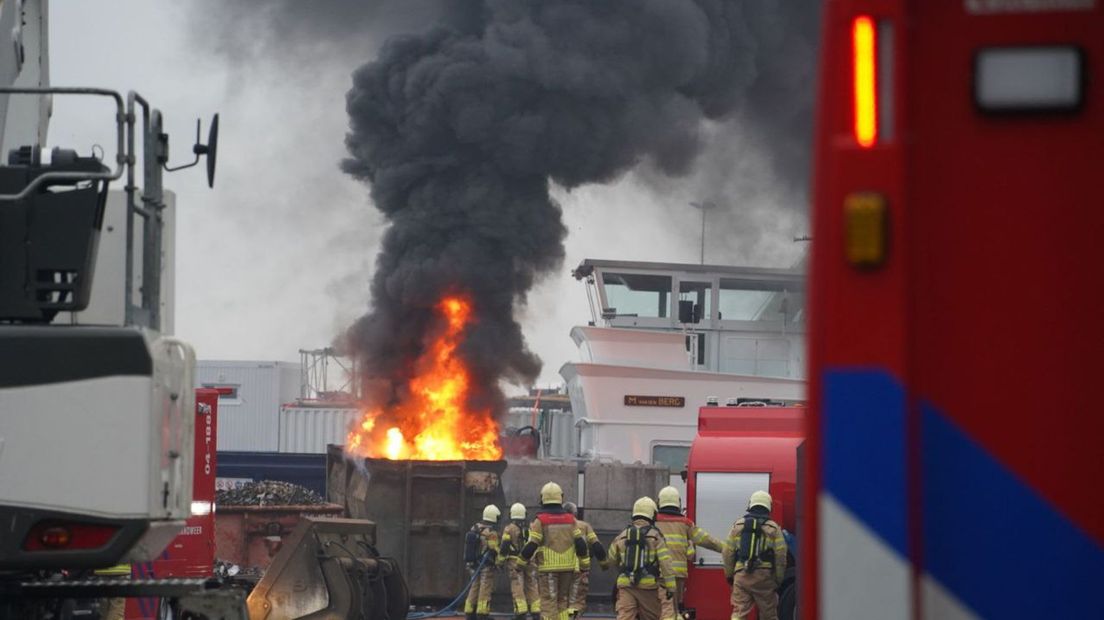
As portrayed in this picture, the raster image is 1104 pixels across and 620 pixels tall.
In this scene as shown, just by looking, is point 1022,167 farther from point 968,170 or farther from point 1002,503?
point 1002,503

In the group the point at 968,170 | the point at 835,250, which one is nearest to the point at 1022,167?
the point at 968,170

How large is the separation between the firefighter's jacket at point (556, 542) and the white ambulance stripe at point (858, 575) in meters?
13.8

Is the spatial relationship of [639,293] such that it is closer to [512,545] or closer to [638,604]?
[512,545]

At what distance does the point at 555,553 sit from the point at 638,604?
2245 mm

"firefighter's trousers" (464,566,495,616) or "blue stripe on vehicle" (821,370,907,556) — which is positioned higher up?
"blue stripe on vehicle" (821,370,907,556)

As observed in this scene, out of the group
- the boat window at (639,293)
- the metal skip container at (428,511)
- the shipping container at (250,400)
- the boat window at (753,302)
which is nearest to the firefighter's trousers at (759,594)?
the metal skip container at (428,511)

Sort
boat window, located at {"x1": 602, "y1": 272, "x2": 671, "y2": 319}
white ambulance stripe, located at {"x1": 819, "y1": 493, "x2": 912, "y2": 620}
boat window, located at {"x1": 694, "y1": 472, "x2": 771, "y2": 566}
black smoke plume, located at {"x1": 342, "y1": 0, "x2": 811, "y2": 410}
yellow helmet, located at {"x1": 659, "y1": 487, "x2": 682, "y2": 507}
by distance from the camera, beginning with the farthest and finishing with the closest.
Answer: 1. boat window, located at {"x1": 602, "y1": 272, "x2": 671, "y2": 319}
2. black smoke plume, located at {"x1": 342, "y1": 0, "x2": 811, "y2": 410}
3. boat window, located at {"x1": 694, "y1": 472, "x2": 771, "y2": 566}
4. yellow helmet, located at {"x1": 659, "y1": 487, "x2": 682, "y2": 507}
5. white ambulance stripe, located at {"x1": 819, "y1": 493, "x2": 912, "y2": 620}

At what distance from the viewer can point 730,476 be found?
60.6ft

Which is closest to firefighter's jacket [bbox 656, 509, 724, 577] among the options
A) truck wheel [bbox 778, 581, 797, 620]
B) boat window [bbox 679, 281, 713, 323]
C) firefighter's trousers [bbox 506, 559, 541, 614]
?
truck wheel [bbox 778, 581, 797, 620]

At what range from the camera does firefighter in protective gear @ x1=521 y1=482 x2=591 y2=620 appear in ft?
53.7

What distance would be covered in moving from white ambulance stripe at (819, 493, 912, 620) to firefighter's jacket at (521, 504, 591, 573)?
13.8m

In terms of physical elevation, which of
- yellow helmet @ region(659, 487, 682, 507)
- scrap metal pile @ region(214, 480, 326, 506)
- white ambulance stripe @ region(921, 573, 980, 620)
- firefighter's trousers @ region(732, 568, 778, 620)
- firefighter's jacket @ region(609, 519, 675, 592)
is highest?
white ambulance stripe @ region(921, 573, 980, 620)

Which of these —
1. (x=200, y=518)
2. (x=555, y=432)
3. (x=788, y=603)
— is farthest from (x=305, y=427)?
(x=200, y=518)

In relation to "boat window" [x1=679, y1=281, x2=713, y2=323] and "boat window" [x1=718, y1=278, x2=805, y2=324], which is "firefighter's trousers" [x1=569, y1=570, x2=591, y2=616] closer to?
"boat window" [x1=679, y1=281, x2=713, y2=323]
